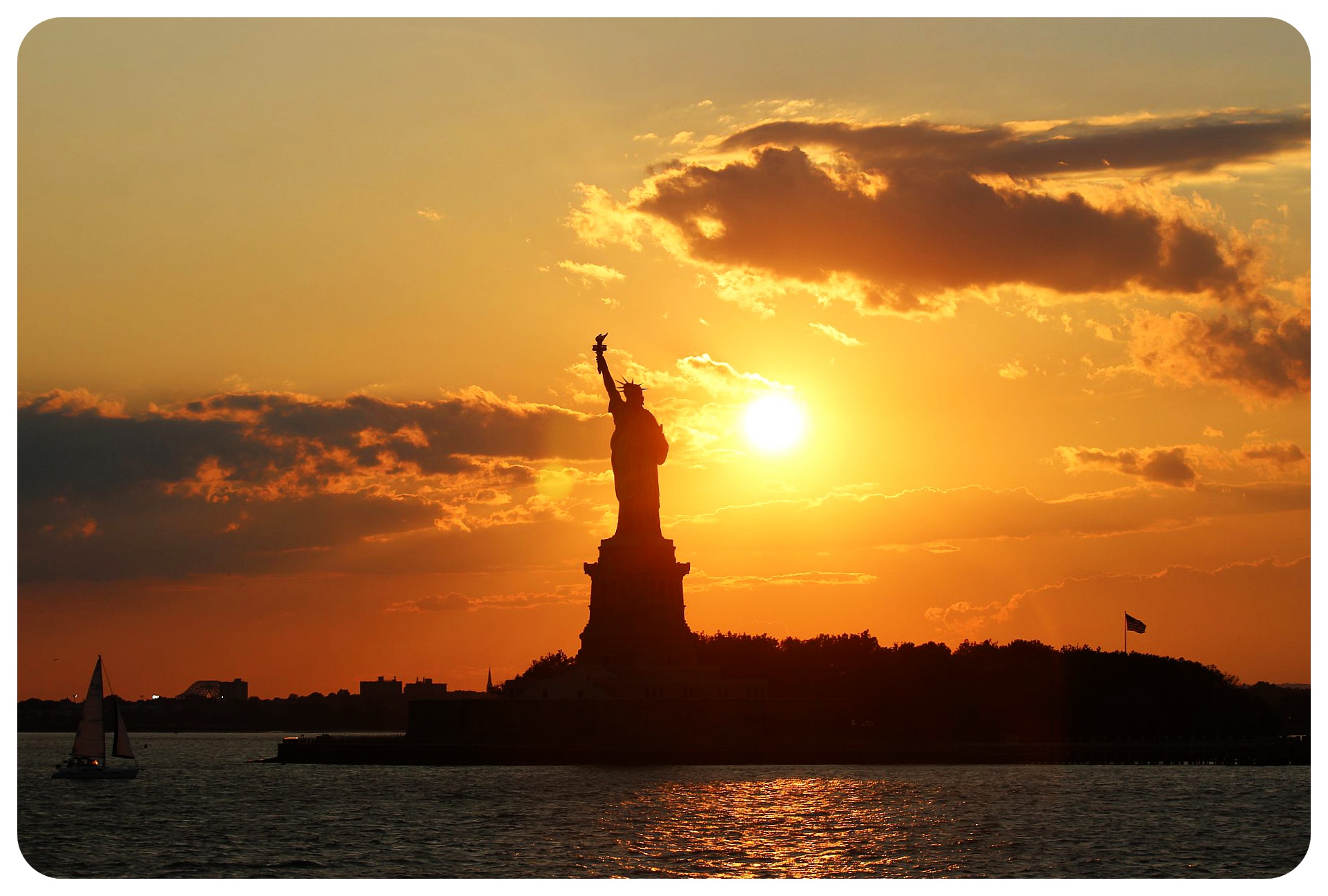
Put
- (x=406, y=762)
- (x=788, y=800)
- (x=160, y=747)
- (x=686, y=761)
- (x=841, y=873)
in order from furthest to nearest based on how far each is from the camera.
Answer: (x=160, y=747), (x=406, y=762), (x=686, y=761), (x=788, y=800), (x=841, y=873)

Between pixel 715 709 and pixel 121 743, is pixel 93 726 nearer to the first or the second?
pixel 121 743

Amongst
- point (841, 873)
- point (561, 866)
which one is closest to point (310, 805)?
point (561, 866)

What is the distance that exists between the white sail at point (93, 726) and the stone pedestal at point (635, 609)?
2388 cm

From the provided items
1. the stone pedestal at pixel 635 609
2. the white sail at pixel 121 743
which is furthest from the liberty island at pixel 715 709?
the white sail at pixel 121 743

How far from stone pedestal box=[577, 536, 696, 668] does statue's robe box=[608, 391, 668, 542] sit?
2.86 ft

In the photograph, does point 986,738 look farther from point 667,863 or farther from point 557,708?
point 667,863

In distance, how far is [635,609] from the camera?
3782 inches

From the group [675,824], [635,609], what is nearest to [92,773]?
[635,609]

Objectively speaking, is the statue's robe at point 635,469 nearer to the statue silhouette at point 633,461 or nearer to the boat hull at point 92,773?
the statue silhouette at point 633,461

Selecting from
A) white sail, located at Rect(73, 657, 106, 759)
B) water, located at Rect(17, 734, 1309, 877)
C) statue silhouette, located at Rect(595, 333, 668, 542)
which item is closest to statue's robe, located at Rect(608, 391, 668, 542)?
statue silhouette, located at Rect(595, 333, 668, 542)

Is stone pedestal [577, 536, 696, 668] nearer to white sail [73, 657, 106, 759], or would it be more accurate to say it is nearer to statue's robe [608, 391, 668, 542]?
statue's robe [608, 391, 668, 542]

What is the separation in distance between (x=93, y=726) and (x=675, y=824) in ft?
133
